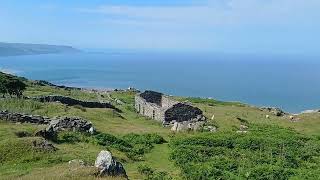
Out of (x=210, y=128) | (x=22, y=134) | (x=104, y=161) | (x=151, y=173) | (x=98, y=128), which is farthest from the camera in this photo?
(x=210, y=128)

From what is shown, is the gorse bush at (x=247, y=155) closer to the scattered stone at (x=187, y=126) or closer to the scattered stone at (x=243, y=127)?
the scattered stone at (x=243, y=127)

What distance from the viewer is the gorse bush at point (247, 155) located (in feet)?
92.4

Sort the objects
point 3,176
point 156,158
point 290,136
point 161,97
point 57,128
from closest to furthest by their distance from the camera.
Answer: point 3,176, point 156,158, point 57,128, point 290,136, point 161,97

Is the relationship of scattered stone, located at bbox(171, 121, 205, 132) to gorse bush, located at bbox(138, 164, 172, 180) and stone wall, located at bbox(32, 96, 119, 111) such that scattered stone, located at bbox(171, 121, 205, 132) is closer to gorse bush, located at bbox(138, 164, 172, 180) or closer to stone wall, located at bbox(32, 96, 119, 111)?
stone wall, located at bbox(32, 96, 119, 111)

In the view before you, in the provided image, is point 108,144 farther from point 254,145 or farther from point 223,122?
point 223,122

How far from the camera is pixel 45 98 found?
5828 cm

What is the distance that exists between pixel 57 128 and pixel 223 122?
2052cm

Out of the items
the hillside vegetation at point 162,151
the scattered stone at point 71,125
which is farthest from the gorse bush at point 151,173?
the scattered stone at point 71,125

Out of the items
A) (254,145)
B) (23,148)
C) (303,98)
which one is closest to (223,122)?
(254,145)

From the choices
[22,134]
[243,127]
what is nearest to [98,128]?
[22,134]

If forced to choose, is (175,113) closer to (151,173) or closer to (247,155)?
(247,155)

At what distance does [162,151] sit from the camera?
3569 centimetres

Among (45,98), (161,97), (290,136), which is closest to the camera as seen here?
(290,136)

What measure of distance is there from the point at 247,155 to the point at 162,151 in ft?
19.6
